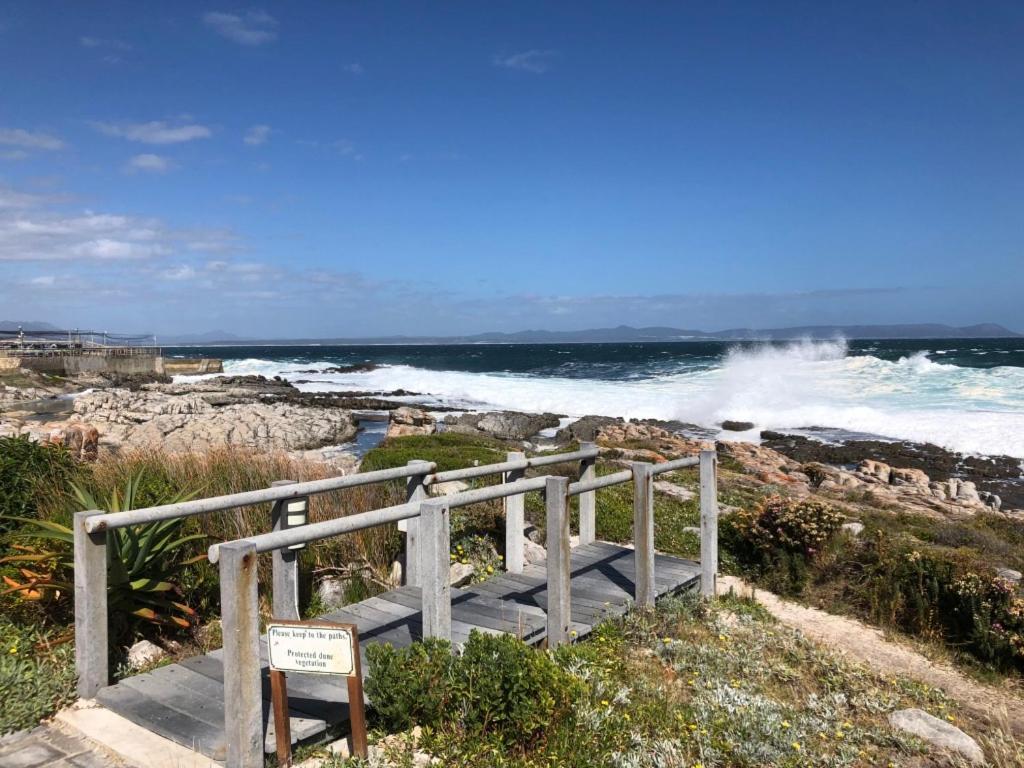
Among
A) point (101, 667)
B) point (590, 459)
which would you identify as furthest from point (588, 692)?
point (590, 459)

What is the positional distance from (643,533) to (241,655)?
3.86 metres

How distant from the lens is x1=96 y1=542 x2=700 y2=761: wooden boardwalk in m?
4.28

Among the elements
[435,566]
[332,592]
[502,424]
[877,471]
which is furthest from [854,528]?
[502,424]

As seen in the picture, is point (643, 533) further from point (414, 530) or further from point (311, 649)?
point (311, 649)

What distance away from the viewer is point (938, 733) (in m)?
5.12

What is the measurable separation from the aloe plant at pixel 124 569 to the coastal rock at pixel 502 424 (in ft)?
75.3

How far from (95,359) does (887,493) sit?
156 ft

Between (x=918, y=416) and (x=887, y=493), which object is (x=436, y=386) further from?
(x=887, y=493)

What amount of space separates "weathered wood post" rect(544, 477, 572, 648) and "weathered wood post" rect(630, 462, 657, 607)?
3.72 feet

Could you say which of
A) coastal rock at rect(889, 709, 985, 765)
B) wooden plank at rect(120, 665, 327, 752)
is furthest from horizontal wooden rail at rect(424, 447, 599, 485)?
coastal rock at rect(889, 709, 985, 765)

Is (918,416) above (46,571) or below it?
below

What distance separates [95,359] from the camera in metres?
49.4

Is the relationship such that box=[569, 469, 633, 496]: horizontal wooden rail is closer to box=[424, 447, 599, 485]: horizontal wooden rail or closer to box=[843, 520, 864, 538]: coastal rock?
box=[424, 447, 599, 485]: horizontal wooden rail

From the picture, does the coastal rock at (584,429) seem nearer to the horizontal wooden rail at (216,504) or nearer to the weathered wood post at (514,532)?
the weathered wood post at (514,532)
